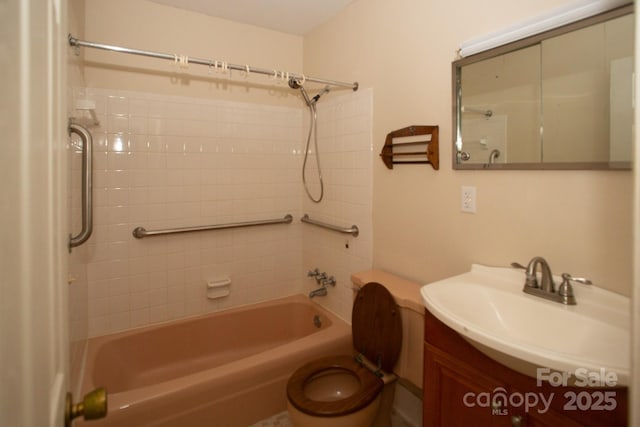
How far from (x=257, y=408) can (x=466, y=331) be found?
53.9 inches

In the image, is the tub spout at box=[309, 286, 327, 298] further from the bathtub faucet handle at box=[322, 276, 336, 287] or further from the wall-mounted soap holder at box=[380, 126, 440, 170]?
the wall-mounted soap holder at box=[380, 126, 440, 170]

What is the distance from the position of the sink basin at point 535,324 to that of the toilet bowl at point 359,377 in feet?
1.54

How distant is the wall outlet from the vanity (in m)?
0.27

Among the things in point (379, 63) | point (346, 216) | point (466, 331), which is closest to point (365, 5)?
point (379, 63)

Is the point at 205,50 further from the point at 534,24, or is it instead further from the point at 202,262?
the point at 534,24

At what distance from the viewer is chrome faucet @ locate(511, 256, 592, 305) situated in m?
1.08

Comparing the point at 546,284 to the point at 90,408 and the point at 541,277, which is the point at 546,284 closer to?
the point at 541,277

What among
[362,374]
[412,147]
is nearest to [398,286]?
[362,374]

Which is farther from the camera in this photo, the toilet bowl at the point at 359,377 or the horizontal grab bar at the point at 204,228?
the horizontal grab bar at the point at 204,228

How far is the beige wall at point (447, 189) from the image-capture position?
110 cm

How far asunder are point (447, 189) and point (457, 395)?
33.5 inches

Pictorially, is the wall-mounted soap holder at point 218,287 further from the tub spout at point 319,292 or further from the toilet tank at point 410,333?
the toilet tank at point 410,333

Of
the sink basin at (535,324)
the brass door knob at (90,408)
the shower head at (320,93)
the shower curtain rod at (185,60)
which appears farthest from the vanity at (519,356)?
the shower head at (320,93)

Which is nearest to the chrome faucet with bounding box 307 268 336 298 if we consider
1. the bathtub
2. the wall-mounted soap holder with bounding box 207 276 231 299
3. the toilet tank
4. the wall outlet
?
the bathtub
